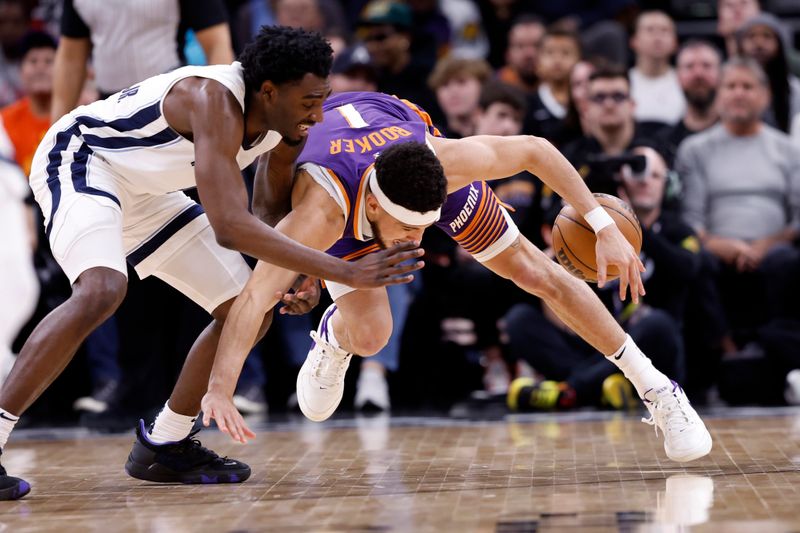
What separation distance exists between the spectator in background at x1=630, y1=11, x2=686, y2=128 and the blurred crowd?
0.05ft

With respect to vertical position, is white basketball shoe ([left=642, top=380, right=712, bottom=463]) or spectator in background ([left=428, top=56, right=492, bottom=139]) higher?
spectator in background ([left=428, top=56, right=492, bottom=139])

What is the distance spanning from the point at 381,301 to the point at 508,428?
119 centimetres

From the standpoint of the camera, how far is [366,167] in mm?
4559

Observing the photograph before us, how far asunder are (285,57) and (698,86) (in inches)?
195

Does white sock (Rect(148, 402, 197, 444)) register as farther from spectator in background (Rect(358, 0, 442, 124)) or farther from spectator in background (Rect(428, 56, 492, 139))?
spectator in background (Rect(358, 0, 442, 124))

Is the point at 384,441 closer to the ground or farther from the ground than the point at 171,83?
closer to the ground

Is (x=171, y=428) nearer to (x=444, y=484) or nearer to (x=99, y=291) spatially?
(x=99, y=291)

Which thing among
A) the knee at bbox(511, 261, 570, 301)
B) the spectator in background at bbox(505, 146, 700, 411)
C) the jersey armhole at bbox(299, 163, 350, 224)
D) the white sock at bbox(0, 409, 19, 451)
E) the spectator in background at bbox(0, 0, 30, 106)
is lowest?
the spectator in background at bbox(505, 146, 700, 411)

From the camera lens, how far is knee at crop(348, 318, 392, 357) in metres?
5.19

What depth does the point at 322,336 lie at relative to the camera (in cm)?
551

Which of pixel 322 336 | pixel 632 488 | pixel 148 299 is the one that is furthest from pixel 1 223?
pixel 148 299

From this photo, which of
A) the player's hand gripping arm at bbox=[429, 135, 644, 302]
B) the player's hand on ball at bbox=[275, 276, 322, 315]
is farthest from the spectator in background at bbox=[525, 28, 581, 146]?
the player's hand on ball at bbox=[275, 276, 322, 315]

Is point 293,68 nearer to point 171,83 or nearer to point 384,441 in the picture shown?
point 171,83

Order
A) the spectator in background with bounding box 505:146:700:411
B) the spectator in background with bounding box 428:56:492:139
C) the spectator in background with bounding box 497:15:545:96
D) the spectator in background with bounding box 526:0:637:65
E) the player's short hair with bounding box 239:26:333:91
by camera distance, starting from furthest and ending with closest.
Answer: the spectator in background with bounding box 497:15:545:96 → the spectator in background with bounding box 526:0:637:65 → the spectator in background with bounding box 428:56:492:139 → the spectator in background with bounding box 505:146:700:411 → the player's short hair with bounding box 239:26:333:91
